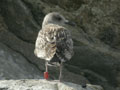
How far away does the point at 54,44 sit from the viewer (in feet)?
33.3

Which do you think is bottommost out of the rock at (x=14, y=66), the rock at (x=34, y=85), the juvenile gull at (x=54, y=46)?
the rock at (x=14, y=66)

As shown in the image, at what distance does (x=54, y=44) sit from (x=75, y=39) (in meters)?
3.86

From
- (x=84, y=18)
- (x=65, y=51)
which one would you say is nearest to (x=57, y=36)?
(x=65, y=51)

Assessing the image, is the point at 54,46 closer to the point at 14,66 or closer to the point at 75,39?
the point at 75,39

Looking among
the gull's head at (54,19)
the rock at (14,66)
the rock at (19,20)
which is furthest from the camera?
the rock at (19,20)

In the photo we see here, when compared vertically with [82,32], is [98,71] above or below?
below

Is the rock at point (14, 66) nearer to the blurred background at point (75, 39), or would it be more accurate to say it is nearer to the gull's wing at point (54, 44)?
the blurred background at point (75, 39)

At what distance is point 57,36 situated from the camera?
10.6m

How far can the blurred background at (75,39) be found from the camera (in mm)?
13711

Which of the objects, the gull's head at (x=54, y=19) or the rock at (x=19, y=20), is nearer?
the gull's head at (x=54, y=19)

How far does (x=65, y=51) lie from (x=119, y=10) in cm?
412

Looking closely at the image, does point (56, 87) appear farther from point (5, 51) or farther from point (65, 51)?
point (5, 51)

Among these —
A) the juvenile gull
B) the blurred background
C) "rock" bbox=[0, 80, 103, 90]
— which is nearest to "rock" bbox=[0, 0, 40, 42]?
the blurred background

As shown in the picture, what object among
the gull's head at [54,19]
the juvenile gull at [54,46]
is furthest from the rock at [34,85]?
the gull's head at [54,19]
